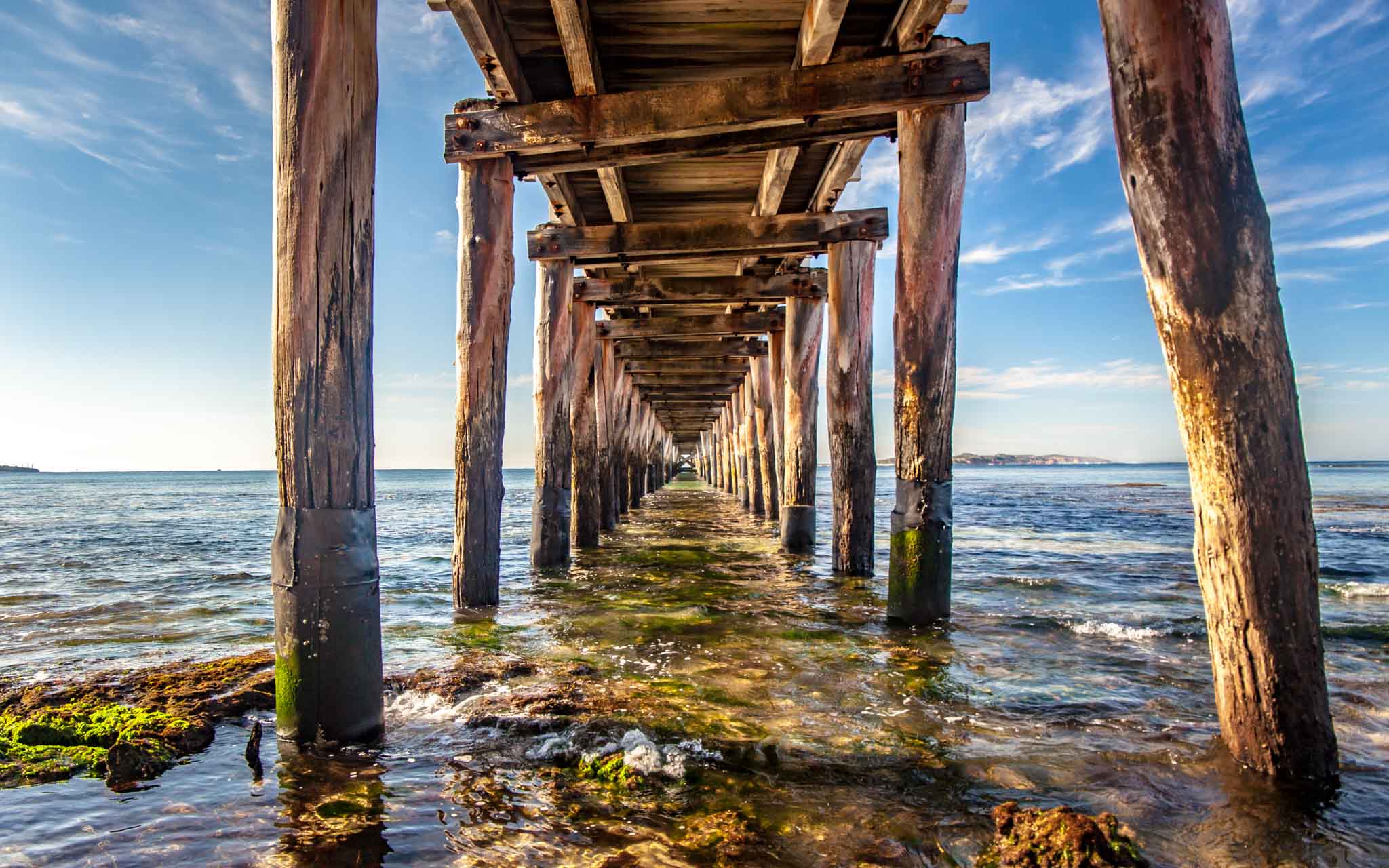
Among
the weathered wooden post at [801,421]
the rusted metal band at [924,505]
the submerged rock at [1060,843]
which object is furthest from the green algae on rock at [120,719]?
the weathered wooden post at [801,421]

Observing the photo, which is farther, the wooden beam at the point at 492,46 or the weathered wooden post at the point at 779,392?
the weathered wooden post at the point at 779,392

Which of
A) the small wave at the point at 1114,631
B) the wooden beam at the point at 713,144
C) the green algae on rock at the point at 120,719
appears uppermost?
the wooden beam at the point at 713,144

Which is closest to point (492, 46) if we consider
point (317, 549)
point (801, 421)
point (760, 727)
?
point (317, 549)

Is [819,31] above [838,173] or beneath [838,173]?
above

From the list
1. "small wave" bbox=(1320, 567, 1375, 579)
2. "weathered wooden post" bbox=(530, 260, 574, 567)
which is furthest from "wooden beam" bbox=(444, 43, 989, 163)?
"small wave" bbox=(1320, 567, 1375, 579)

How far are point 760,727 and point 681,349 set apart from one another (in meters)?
12.2

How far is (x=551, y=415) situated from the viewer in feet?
24.7

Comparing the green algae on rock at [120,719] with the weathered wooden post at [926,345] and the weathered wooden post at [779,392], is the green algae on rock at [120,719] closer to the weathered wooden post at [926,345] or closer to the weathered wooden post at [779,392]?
the weathered wooden post at [926,345]

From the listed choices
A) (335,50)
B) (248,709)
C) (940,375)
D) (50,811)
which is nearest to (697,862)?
(50,811)

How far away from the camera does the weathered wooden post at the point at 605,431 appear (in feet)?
38.1

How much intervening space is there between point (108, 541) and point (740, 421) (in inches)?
535

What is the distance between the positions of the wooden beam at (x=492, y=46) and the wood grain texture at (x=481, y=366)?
53 cm

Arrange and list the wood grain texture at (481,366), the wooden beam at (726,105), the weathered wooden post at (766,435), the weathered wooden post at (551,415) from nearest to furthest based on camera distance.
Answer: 1. the wooden beam at (726,105)
2. the wood grain texture at (481,366)
3. the weathered wooden post at (551,415)
4. the weathered wooden post at (766,435)

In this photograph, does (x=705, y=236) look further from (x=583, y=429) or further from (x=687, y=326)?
(x=687, y=326)
